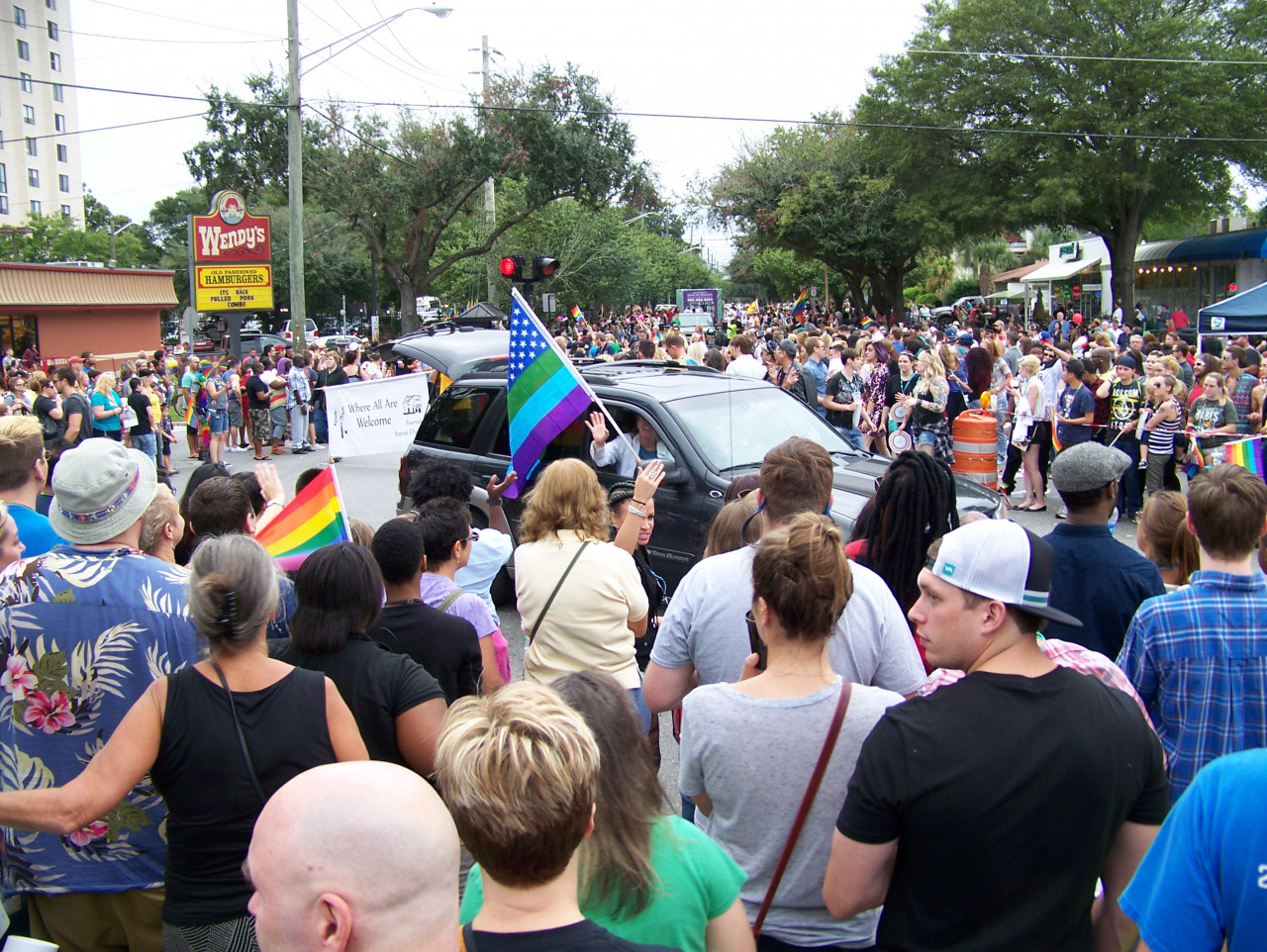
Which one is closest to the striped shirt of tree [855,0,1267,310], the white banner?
the white banner

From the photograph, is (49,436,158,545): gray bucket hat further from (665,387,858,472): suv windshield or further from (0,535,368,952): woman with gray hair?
(665,387,858,472): suv windshield

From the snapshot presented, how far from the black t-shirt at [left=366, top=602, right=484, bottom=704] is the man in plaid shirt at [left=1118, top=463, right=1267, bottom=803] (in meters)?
2.14

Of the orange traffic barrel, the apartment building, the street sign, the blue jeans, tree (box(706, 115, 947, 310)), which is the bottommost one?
the blue jeans

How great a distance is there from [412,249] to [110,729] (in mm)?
32485

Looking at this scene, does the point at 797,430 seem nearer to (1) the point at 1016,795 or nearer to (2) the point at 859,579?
A: (2) the point at 859,579

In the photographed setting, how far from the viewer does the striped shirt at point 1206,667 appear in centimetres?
302

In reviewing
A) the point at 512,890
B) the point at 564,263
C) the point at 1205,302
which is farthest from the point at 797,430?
the point at 1205,302

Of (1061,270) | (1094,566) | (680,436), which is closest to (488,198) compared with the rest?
(680,436)

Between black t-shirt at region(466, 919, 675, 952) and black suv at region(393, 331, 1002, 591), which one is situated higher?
black suv at region(393, 331, 1002, 591)

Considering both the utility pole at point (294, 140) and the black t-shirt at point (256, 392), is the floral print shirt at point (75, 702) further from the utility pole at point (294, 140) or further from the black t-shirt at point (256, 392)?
the utility pole at point (294, 140)

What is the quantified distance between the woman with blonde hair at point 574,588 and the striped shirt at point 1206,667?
1.75 meters

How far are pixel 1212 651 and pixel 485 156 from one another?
29.8 m

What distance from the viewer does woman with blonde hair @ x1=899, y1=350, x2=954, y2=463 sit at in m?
10.3

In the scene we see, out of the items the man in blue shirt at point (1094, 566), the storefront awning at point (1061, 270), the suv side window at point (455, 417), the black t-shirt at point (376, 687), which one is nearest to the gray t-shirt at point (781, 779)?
the black t-shirt at point (376, 687)
